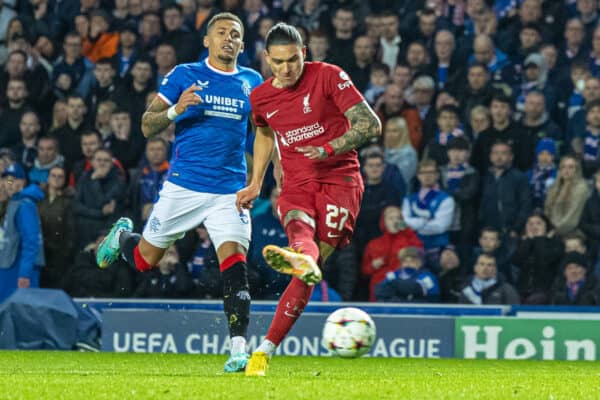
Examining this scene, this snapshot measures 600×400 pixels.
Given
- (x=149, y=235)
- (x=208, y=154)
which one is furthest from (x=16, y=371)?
(x=208, y=154)

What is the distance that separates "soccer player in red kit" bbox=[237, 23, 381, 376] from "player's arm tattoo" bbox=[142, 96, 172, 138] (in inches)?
33.1

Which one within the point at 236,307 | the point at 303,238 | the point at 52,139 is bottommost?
the point at 236,307

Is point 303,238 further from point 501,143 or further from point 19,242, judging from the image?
point 19,242

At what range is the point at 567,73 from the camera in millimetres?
16000

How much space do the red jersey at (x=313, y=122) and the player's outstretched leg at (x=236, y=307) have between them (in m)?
0.83

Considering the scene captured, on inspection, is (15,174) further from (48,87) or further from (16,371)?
(16,371)

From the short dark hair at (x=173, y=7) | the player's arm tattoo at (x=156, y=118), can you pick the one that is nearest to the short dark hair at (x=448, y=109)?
the short dark hair at (x=173, y=7)

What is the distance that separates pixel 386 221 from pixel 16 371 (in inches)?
245

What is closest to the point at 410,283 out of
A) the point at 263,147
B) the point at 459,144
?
the point at 459,144

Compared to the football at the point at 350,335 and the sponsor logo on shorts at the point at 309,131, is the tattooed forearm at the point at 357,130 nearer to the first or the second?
the sponsor logo on shorts at the point at 309,131

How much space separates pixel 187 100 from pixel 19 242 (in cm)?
628

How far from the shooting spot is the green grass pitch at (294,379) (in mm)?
7191

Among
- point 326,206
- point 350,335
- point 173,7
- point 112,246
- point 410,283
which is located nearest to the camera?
point 326,206

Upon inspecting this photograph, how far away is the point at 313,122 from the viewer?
29.4 feet
